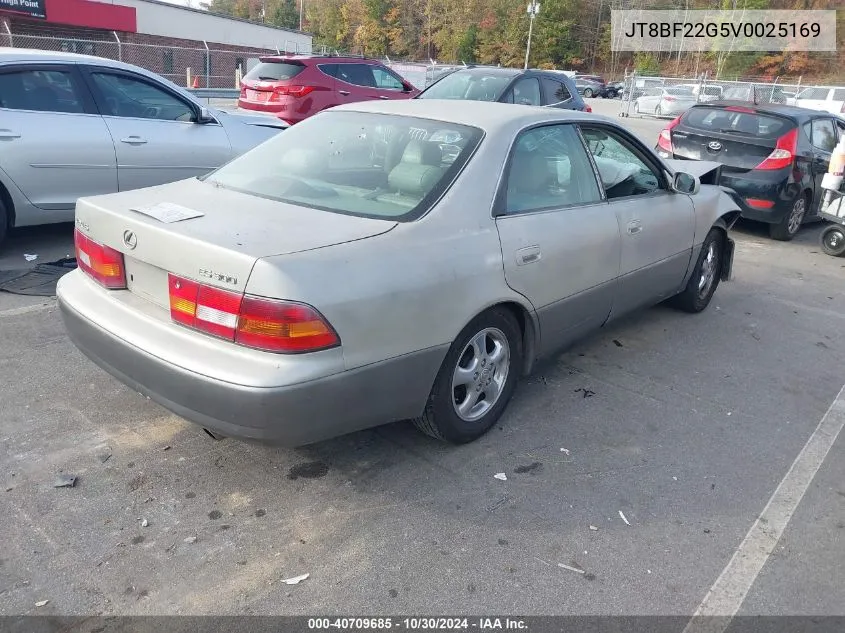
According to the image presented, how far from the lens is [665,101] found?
89.4 ft

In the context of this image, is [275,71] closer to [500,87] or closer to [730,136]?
[500,87]

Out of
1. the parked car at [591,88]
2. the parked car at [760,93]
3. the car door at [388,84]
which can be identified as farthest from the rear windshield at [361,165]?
the parked car at [591,88]

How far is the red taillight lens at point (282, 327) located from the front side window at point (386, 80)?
12.2 meters

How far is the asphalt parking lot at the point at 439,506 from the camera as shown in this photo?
2.48m

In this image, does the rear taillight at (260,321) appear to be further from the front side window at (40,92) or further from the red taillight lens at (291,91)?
the red taillight lens at (291,91)

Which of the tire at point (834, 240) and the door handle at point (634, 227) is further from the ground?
the door handle at point (634, 227)

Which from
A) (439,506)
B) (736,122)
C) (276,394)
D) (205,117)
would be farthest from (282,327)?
(736,122)

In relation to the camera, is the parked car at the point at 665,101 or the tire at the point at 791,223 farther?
the parked car at the point at 665,101

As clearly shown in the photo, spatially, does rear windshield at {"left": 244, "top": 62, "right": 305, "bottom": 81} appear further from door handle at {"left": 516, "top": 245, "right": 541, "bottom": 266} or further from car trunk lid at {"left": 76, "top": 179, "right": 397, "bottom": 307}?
door handle at {"left": 516, "top": 245, "right": 541, "bottom": 266}

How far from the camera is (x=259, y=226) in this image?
283 cm

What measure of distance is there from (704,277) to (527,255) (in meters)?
2.85

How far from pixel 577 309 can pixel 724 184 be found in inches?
220

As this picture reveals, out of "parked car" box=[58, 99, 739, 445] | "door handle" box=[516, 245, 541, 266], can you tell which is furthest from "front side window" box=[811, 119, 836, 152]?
"door handle" box=[516, 245, 541, 266]

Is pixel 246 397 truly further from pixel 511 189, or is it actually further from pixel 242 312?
pixel 511 189
